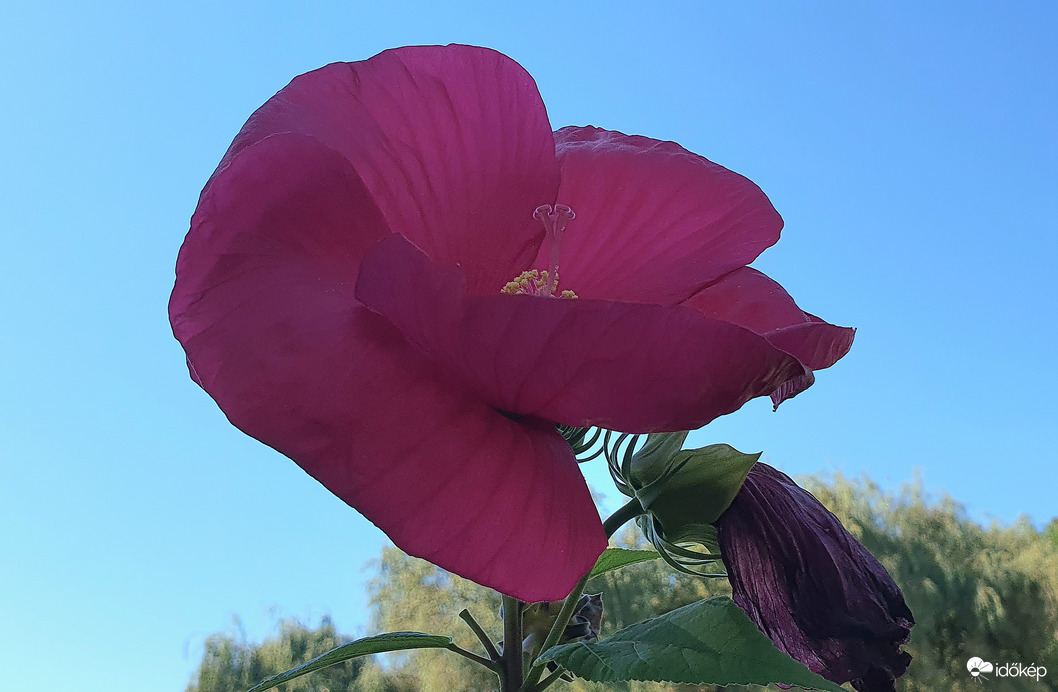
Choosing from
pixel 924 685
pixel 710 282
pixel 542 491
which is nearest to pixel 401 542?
pixel 542 491

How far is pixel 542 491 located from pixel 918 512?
10.1 ft

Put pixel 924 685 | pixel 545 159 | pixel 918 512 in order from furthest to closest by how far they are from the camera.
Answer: pixel 918 512 → pixel 924 685 → pixel 545 159

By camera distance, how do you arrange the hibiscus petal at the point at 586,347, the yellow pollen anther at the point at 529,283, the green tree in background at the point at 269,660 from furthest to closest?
the green tree in background at the point at 269,660 < the yellow pollen anther at the point at 529,283 < the hibiscus petal at the point at 586,347

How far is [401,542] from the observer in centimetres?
18

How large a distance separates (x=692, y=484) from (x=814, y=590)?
5 centimetres

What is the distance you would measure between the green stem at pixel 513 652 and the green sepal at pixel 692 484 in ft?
0.25

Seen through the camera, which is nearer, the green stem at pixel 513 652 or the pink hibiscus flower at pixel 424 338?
the pink hibiscus flower at pixel 424 338

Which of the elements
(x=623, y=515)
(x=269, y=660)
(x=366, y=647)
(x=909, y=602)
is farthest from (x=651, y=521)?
(x=909, y=602)

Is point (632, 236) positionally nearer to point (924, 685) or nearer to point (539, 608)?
point (539, 608)

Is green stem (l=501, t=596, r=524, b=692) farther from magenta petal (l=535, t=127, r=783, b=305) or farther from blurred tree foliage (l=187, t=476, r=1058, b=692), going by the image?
blurred tree foliage (l=187, t=476, r=1058, b=692)

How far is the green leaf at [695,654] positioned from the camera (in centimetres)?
25

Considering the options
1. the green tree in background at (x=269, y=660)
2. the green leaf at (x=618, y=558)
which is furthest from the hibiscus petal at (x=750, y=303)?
the green tree in background at (x=269, y=660)

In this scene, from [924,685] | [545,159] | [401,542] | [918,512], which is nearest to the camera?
[401,542]

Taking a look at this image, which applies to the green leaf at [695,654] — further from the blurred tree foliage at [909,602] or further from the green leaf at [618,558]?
the blurred tree foliage at [909,602]
